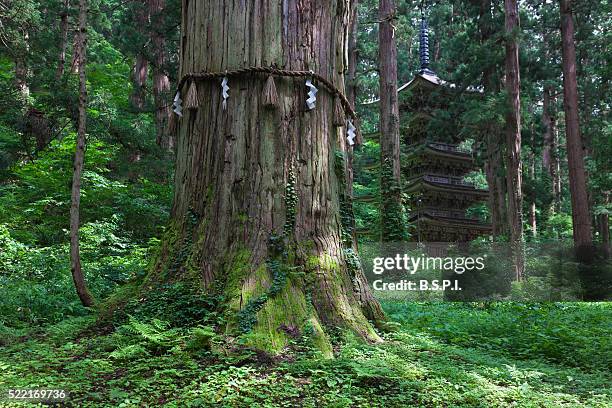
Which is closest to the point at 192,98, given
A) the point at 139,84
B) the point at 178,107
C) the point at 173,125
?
the point at 178,107

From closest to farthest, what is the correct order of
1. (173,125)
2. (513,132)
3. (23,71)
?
1. (173,125)
2. (23,71)
3. (513,132)

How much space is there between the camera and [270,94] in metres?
4.53

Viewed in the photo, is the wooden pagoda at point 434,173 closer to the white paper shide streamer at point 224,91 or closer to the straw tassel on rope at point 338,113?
the straw tassel on rope at point 338,113

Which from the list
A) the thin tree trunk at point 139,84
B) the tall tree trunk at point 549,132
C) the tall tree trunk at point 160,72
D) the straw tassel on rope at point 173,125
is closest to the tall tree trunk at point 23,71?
the thin tree trunk at point 139,84

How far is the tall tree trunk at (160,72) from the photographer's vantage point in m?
16.0

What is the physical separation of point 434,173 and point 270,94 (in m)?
27.2

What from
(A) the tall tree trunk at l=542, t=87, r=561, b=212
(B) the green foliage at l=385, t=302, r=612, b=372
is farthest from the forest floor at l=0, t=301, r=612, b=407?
(A) the tall tree trunk at l=542, t=87, r=561, b=212

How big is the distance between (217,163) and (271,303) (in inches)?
54.6

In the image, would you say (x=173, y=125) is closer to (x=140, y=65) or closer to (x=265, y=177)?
(x=265, y=177)

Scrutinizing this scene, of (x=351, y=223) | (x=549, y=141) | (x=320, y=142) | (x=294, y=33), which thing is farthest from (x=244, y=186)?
(x=549, y=141)

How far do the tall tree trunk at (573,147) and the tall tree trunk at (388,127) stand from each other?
619 cm

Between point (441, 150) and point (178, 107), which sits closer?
point (178, 107)

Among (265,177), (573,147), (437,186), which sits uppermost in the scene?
(437,186)

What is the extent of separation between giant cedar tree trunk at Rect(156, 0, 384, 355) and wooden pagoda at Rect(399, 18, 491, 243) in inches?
964
